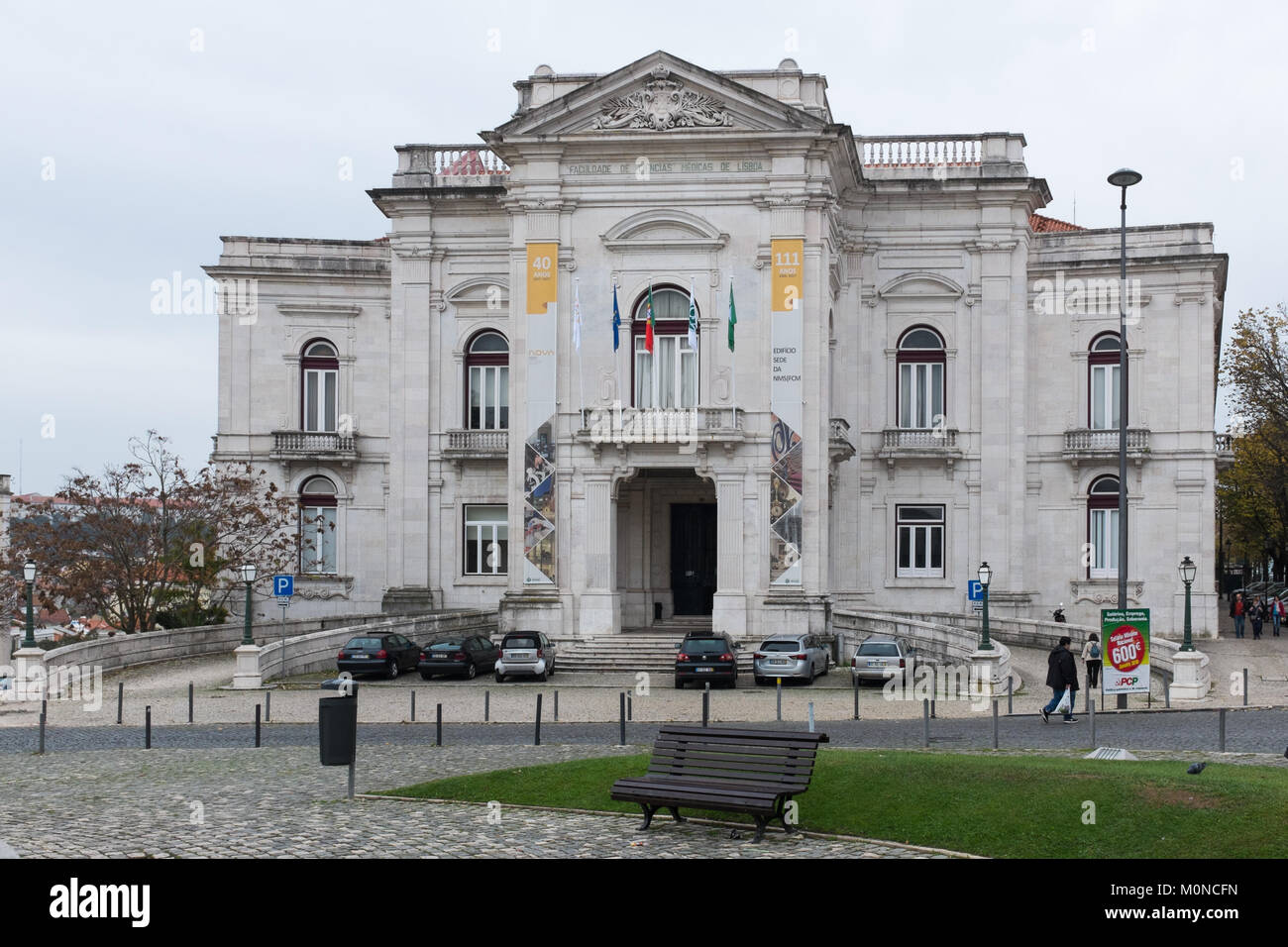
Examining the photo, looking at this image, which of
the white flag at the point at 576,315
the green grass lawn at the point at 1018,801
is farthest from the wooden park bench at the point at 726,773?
the white flag at the point at 576,315

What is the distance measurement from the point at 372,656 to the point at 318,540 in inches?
580

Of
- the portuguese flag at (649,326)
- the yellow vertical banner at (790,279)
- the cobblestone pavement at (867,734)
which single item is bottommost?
the cobblestone pavement at (867,734)

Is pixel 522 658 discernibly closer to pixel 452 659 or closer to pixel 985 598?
pixel 452 659

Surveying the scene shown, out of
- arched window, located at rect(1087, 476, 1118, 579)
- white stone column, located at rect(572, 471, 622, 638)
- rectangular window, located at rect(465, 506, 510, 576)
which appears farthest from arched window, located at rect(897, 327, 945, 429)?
rectangular window, located at rect(465, 506, 510, 576)

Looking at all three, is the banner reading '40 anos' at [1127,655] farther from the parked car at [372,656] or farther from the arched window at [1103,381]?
the arched window at [1103,381]

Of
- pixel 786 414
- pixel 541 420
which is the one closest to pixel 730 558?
pixel 786 414

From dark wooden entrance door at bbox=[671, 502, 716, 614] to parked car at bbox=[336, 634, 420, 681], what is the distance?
11598 millimetres

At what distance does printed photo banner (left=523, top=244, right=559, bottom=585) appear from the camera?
4591cm

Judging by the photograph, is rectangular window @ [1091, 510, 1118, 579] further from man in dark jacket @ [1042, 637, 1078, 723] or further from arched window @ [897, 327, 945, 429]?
man in dark jacket @ [1042, 637, 1078, 723]

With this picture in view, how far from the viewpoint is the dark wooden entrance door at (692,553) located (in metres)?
50.1

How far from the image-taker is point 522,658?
131 ft

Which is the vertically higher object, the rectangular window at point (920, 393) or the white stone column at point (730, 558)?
the rectangular window at point (920, 393)

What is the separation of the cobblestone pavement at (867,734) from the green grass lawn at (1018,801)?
5279 mm

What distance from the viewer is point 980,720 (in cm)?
2917
